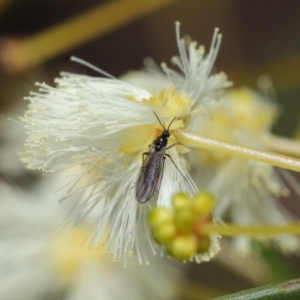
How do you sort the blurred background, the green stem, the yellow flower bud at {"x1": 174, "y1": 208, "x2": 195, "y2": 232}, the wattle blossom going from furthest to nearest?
the blurred background < the wattle blossom < the green stem < the yellow flower bud at {"x1": 174, "y1": 208, "x2": 195, "y2": 232}

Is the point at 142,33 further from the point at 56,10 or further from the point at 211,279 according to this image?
the point at 211,279

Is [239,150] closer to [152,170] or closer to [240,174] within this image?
[152,170]

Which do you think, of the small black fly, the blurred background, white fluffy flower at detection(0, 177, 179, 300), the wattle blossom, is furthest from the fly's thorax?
the blurred background

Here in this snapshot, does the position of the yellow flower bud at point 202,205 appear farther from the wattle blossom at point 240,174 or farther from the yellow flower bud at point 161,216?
the wattle blossom at point 240,174

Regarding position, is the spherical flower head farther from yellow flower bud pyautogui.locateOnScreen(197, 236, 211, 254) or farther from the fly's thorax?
the fly's thorax

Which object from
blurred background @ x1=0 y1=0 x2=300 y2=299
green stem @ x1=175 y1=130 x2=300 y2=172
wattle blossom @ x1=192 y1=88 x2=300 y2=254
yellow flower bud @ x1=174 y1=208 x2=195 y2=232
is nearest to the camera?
yellow flower bud @ x1=174 y1=208 x2=195 y2=232

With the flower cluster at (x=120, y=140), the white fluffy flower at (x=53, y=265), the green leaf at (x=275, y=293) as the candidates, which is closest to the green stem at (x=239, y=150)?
the flower cluster at (x=120, y=140)

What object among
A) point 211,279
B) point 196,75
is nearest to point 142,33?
point 211,279
